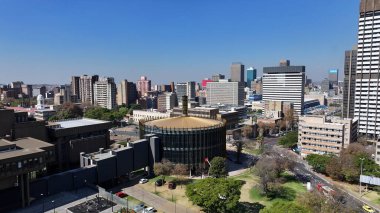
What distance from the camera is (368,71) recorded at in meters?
144

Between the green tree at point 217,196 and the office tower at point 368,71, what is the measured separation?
389 ft

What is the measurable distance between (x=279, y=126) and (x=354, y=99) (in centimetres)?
4280

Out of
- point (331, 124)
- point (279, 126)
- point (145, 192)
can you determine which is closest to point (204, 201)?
point (145, 192)

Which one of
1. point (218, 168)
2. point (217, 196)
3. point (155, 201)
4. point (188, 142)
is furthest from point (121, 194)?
point (218, 168)

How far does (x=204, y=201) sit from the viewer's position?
190 ft

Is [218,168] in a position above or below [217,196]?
below

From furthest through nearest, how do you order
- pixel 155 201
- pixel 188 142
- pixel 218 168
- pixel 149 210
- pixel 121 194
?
1. pixel 188 142
2. pixel 218 168
3. pixel 121 194
4. pixel 155 201
5. pixel 149 210

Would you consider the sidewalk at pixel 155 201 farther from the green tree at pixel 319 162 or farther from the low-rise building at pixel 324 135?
the low-rise building at pixel 324 135

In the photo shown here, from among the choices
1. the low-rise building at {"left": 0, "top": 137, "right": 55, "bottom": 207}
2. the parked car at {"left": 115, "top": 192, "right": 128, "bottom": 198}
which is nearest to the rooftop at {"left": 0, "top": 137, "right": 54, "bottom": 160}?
the low-rise building at {"left": 0, "top": 137, "right": 55, "bottom": 207}

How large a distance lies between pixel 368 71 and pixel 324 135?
181ft

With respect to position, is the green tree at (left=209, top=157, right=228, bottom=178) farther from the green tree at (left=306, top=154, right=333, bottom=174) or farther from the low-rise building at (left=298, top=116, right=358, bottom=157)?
the low-rise building at (left=298, top=116, right=358, bottom=157)

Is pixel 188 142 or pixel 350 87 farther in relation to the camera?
pixel 350 87

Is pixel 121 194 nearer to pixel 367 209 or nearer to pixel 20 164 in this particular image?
pixel 20 164

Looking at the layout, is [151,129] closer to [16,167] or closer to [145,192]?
[145,192]
